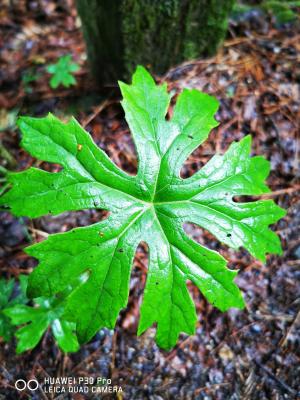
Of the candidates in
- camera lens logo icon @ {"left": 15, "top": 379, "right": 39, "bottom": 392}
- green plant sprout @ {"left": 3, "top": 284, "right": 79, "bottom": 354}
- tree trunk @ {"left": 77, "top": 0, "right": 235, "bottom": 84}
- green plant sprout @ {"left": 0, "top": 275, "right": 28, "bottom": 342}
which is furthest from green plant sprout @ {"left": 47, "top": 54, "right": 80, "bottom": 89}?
camera lens logo icon @ {"left": 15, "top": 379, "right": 39, "bottom": 392}

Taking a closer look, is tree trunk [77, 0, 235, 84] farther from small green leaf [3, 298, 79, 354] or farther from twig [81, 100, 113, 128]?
small green leaf [3, 298, 79, 354]

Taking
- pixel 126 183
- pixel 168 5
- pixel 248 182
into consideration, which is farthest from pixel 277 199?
A: pixel 168 5

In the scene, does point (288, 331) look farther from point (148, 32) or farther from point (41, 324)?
point (148, 32)

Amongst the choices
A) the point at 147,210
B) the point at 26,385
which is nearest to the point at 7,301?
the point at 26,385

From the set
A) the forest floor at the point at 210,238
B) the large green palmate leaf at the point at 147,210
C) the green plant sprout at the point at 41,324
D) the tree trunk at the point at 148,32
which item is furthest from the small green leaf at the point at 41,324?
the tree trunk at the point at 148,32

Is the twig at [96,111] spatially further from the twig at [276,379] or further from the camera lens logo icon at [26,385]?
the twig at [276,379]
